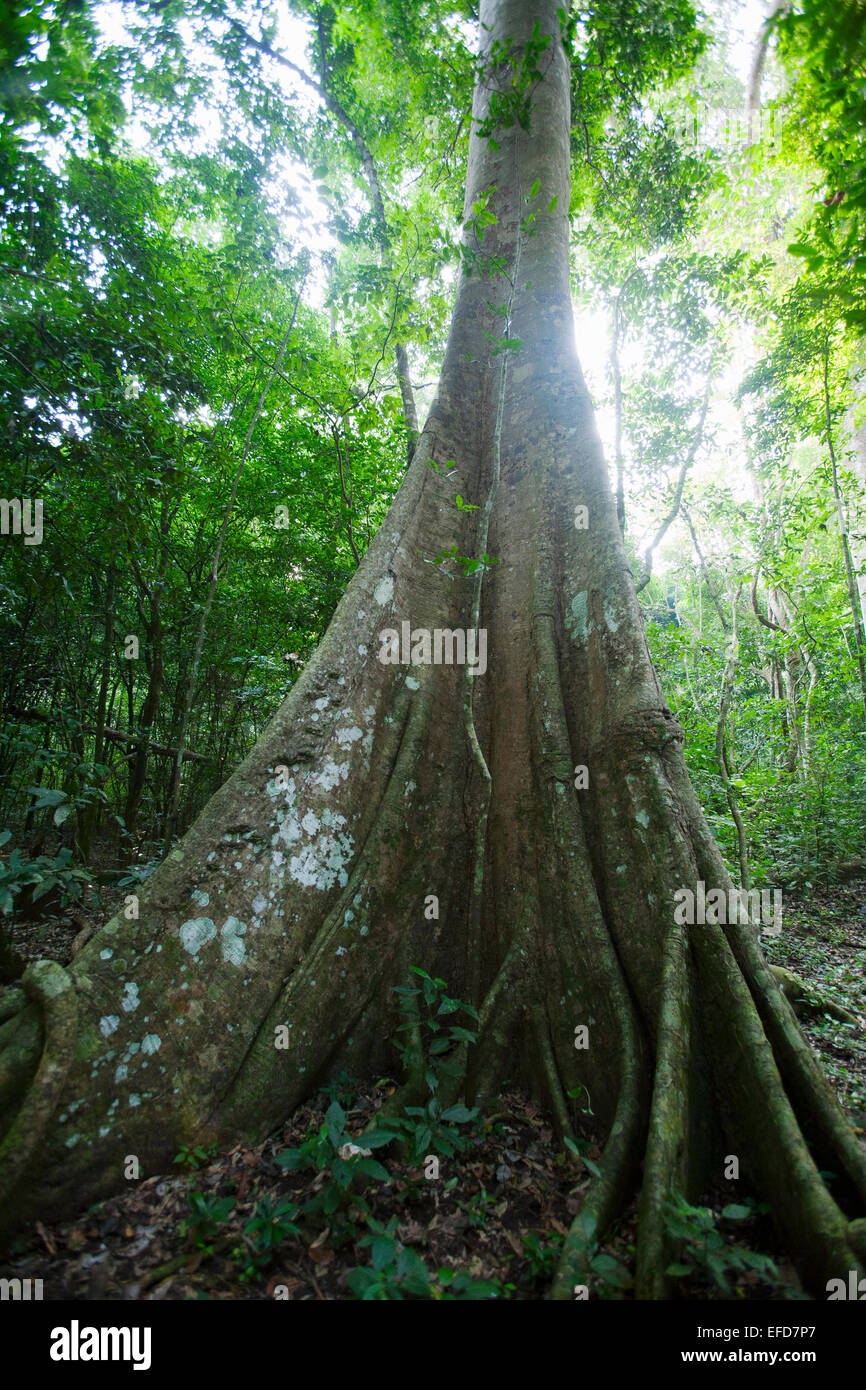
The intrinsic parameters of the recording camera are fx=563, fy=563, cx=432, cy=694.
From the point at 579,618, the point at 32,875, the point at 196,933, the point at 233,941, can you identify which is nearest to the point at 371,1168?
the point at 233,941

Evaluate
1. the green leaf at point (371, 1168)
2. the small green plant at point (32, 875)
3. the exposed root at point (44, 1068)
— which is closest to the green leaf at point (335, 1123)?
the green leaf at point (371, 1168)

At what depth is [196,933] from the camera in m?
2.37

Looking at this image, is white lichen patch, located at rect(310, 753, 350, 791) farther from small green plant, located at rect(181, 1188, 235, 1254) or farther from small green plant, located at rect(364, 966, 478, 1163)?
small green plant, located at rect(181, 1188, 235, 1254)

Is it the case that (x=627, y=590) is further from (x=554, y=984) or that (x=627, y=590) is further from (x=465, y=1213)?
(x=465, y=1213)

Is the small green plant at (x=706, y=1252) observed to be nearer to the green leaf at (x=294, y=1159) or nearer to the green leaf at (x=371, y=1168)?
the green leaf at (x=371, y=1168)

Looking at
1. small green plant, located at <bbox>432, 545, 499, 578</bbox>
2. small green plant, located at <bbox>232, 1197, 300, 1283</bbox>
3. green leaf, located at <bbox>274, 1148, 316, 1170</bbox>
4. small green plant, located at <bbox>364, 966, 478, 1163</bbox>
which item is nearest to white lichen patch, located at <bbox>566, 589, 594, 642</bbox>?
small green plant, located at <bbox>432, 545, 499, 578</bbox>

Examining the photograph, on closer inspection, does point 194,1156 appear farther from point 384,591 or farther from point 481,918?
point 384,591

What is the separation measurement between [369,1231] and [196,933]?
48.6 inches

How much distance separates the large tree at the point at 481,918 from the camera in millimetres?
1983

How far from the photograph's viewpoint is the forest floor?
1.66 m

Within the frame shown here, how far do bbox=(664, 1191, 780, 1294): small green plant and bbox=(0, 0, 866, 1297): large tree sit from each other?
0.06 m

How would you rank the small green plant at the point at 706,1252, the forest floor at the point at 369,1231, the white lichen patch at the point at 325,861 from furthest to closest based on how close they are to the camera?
the white lichen patch at the point at 325,861
the forest floor at the point at 369,1231
the small green plant at the point at 706,1252

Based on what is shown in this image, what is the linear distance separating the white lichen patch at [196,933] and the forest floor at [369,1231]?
28.6 inches
